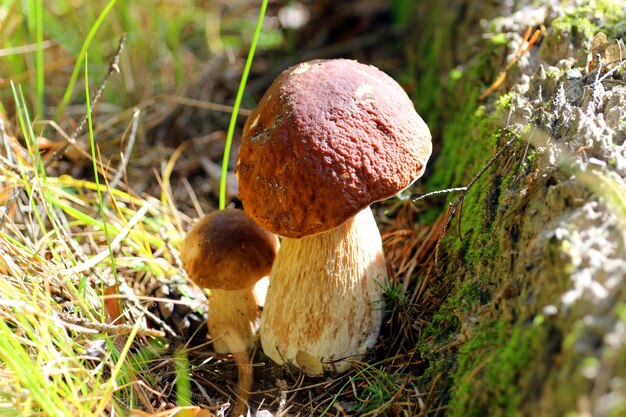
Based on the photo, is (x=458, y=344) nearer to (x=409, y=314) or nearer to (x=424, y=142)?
(x=409, y=314)

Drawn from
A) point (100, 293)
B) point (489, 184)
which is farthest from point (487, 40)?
point (100, 293)

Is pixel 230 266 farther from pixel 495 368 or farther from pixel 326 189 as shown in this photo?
pixel 495 368

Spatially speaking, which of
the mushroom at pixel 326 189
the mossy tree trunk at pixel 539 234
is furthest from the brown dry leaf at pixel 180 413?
the mossy tree trunk at pixel 539 234

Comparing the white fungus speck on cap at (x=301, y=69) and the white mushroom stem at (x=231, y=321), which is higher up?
the white fungus speck on cap at (x=301, y=69)

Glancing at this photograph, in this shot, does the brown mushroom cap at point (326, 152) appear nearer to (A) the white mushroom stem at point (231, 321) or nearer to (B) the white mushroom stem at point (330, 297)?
(B) the white mushroom stem at point (330, 297)

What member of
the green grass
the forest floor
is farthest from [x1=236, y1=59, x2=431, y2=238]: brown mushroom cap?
the forest floor
